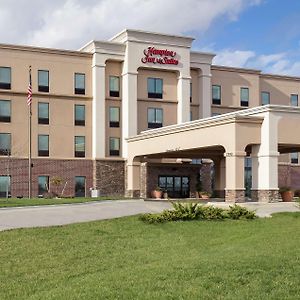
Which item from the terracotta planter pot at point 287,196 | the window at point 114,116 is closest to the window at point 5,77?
the window at point 114,116

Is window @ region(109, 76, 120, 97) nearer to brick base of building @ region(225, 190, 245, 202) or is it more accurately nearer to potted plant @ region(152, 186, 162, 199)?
potted plant @ region(152, 186, 162, 199)

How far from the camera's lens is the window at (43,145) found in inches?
1933

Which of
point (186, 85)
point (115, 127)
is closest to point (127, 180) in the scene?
point (115, 127)

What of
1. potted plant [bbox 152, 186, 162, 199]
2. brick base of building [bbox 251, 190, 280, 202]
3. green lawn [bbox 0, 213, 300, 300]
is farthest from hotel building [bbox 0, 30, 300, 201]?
green lawn [bbox 0, 213, 300, 300]

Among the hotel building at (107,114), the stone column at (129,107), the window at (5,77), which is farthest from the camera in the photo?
the stone column at (129,107)

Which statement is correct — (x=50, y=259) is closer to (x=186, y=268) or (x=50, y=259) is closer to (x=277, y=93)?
(x=186, y=268)

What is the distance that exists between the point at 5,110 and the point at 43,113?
3147 millimetres

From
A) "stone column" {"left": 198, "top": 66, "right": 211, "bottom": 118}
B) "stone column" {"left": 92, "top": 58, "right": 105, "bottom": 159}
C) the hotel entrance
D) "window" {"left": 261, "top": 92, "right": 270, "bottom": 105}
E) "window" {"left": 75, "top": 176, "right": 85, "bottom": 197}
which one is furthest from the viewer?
"window" {"left": 261, "top": 92, "right": 270, "bottom": 105}

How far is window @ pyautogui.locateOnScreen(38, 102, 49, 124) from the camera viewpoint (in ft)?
162

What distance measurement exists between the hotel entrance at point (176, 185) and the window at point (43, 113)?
11.1 m

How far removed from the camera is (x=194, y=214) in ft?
74.1

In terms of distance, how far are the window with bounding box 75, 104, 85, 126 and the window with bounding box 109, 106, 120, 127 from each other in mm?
2348

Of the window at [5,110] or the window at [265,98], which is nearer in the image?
the window at [5,110]

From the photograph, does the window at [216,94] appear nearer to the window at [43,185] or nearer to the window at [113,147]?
the window at [113,147]
